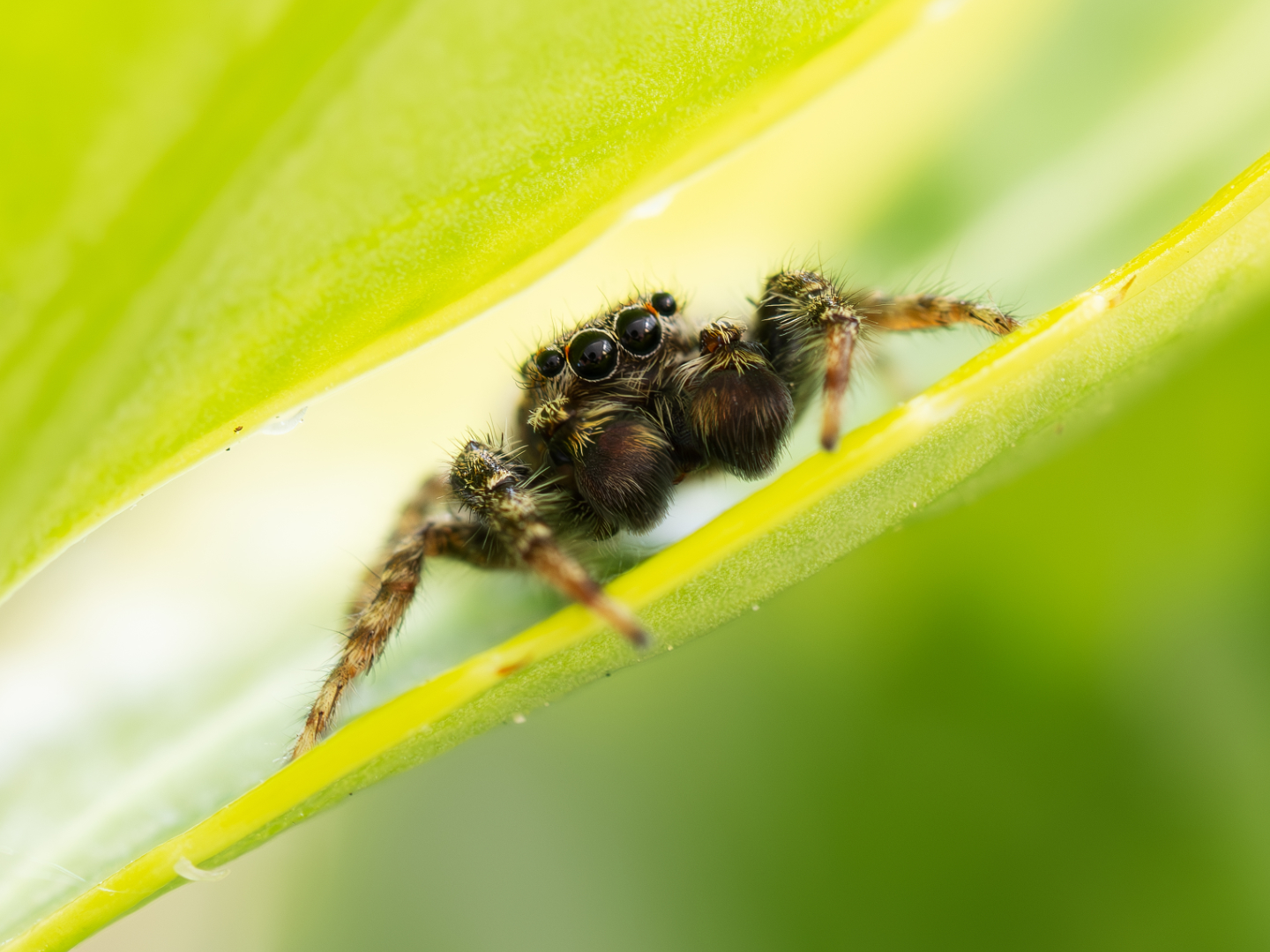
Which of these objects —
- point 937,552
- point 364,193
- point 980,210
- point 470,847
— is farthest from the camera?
point 470,847

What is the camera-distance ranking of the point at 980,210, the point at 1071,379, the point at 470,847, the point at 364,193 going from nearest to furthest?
the point at 364,193 → the point at 1071,379 → the point at 980,210 → the point at 470,847

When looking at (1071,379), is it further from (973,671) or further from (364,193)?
(973,671)

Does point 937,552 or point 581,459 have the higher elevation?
point 581,459

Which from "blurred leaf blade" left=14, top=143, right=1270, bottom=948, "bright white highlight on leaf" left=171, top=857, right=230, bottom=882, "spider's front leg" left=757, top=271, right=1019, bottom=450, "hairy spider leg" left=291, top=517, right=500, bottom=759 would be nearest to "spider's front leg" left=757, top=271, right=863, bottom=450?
"spider's front leg" left=757, top=271, right=1019, bottom=450

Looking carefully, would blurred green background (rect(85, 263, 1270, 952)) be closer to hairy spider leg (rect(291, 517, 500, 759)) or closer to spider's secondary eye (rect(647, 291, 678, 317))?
hairy spider leg (rect(291, 517, 500, 759))

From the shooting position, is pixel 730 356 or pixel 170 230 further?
pixel 730 356

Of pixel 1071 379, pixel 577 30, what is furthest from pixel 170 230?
pixel 1071 379

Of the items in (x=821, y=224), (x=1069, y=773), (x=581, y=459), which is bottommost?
(x=1069, y=773)
